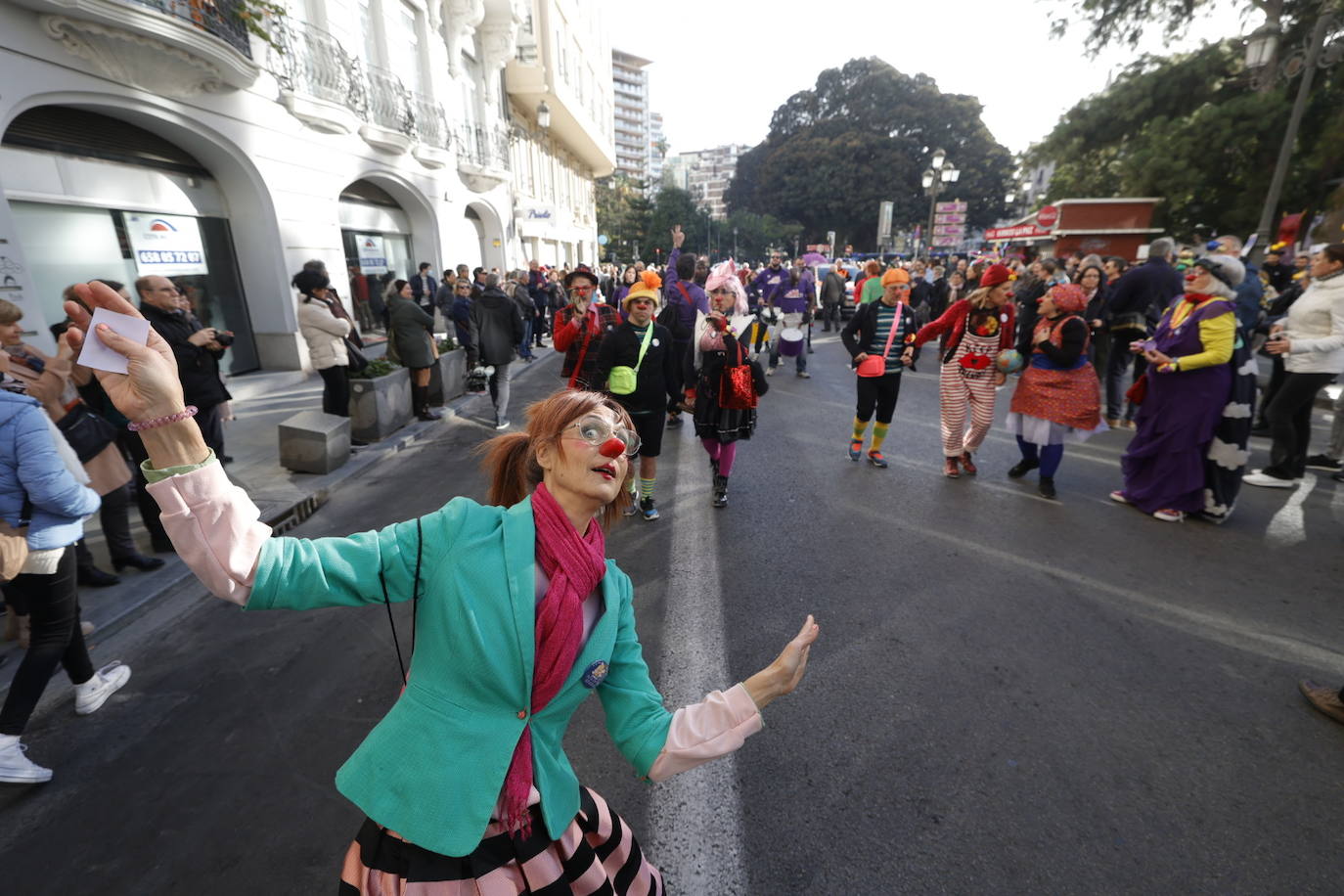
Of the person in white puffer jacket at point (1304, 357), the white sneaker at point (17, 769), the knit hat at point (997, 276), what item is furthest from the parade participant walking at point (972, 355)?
the white sneaker at point (17, 769)

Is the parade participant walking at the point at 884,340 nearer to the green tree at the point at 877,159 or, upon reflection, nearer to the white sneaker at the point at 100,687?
the white sneaker at the point at 100,687

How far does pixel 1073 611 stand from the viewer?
3.71 metres

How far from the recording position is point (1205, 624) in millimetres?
3594

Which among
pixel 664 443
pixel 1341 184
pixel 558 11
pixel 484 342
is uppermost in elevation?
pixel 558 11

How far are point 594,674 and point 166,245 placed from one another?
11.4m

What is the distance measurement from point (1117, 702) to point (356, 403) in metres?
7.24

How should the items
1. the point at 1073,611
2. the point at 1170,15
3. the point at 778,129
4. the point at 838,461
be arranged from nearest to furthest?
the point at 1073,611 → the point at 838,461 → the point at 1170,15 → the point at 778,129

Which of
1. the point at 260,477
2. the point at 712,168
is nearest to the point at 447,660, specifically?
the point at 260,477

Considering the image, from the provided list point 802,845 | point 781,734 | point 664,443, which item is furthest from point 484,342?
point 802,845

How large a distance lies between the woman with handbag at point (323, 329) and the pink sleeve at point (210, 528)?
6.02 meters

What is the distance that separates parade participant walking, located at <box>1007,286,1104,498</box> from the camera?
5258mm

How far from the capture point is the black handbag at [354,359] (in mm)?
7078

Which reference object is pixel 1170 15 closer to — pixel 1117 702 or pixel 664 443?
pixel 664 443

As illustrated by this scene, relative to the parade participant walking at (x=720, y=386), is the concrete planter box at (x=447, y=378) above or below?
below
